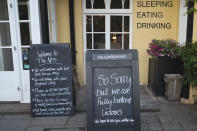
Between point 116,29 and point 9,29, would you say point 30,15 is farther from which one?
point 116,29

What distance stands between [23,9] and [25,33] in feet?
1.61

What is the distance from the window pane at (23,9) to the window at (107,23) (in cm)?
164

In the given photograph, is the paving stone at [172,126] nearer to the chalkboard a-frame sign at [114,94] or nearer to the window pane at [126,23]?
the chalkboard a-frame sign at [114,94]

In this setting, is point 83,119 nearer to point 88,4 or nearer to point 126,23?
point 126,23

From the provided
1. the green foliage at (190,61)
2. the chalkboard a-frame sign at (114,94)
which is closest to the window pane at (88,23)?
the green foliage at (190,61)

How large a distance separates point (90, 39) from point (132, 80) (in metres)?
2.97

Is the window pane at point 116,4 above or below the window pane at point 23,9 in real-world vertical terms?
above

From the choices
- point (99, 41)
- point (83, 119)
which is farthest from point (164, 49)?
point (83, 119)

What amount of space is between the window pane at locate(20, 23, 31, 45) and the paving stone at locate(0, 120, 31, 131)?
1.60 metres

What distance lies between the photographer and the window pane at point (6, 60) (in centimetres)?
434

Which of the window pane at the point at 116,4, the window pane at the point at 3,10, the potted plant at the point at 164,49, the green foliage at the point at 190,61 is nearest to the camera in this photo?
the green foliage at the point at 190,61

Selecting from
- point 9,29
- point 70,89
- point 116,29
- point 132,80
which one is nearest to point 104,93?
point 132,80

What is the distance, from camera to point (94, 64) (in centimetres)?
273

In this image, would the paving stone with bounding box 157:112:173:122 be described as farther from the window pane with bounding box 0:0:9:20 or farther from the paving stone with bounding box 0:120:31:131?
the window pane with bounding box 0:0:9:20
